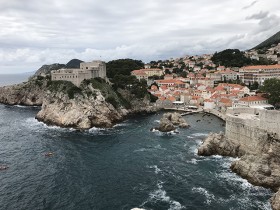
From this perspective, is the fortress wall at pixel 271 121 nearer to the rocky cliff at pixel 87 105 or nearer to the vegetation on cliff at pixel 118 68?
the rocky cliff at pixel 87 105

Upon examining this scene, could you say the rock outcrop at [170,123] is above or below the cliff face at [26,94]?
below

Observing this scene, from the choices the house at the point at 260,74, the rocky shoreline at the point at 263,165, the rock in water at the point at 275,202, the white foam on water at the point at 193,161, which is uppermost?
the house at the point at 260,74

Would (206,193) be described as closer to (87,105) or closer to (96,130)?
(96,130)

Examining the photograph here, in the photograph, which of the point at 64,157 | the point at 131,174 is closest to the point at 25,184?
the point at 64,157

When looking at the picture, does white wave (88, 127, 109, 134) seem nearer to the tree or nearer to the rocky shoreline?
the rocky shoreline

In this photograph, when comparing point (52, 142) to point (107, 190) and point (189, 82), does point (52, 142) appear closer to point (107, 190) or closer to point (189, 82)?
point (107, 190)

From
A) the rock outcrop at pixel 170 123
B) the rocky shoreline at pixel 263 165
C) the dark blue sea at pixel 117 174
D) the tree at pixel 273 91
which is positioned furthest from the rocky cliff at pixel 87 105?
the rocky shoreline at pixel 263 165

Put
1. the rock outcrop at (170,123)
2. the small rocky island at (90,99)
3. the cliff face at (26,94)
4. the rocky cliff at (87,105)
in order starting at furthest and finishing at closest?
the cliff face at (26,94) → the small rocky island at (90,99) → the rocky cliff at (87,105) → the rock outcrop at (170,123)
